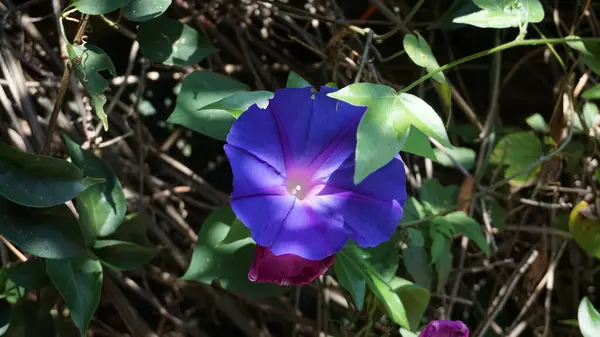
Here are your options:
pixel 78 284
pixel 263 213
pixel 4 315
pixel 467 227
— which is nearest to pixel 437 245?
pixel 467 227

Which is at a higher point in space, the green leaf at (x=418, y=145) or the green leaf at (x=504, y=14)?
the green leaf at (x=504, y=14)

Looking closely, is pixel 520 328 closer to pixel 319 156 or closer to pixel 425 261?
pixel 425 261

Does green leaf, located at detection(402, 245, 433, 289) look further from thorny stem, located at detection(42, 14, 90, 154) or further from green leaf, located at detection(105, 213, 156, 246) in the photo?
thorny stem, located at detection(42, 14, 90, 154)

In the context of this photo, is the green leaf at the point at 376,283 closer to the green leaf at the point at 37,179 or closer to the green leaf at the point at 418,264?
the green leaf at the point at 418,264

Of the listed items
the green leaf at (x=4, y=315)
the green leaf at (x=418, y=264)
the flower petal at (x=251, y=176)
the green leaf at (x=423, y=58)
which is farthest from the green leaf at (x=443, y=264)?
the green leaf at (x=4, y=315)

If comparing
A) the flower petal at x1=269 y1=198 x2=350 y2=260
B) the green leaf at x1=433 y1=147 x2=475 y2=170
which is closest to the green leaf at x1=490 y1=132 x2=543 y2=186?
the green leaf at x1=433 y1=147 x2=475 y2=170

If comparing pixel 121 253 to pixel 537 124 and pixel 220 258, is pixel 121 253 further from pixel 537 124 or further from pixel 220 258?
pixel 537 124
